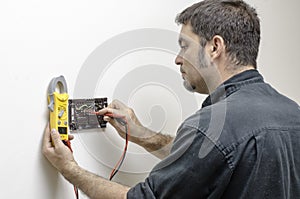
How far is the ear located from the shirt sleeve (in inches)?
11.0

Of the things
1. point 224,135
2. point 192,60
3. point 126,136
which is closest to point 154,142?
point 126,136

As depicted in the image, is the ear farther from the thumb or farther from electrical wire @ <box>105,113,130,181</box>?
the thumb

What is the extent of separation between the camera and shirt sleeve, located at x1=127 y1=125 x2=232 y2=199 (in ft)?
3.08

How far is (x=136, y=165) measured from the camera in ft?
4.46

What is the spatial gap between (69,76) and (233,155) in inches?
20.0

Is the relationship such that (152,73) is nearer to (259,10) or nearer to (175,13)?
(175,13)

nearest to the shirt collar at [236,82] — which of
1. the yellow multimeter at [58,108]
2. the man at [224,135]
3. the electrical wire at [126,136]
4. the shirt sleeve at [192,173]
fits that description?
the man at [224,135]

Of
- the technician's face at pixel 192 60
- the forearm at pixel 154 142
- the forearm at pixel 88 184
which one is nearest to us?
the forearm at pixel 88 184

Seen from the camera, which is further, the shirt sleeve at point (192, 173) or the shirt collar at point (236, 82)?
the shirt collar at point (236, 82)

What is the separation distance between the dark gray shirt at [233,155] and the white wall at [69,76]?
0.28 m

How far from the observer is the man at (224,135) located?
3.12ft

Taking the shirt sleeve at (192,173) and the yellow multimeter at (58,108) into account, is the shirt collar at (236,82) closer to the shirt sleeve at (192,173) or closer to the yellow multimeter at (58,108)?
the shirt sleeve at (192,173)

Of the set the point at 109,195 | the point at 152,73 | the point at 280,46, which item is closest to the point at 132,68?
the point at 152,73

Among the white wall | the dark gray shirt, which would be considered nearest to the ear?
the dark gray shirt
